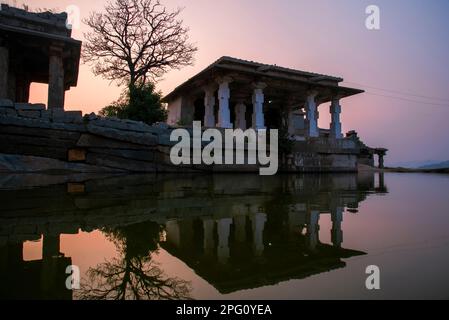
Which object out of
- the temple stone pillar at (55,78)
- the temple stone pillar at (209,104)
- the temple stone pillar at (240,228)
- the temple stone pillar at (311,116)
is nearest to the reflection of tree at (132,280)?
the temple stone pillar at (240,228)

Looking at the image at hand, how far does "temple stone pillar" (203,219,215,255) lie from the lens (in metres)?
1.88

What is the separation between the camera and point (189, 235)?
2254 millimetres

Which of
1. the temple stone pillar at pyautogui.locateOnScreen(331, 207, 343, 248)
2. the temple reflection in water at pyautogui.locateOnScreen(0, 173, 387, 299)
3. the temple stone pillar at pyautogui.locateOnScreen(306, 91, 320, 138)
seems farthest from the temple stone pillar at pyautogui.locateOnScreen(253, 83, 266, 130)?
the temple stone pillar at pyautogui.locateOnScreen(331, 207, 343, 248)

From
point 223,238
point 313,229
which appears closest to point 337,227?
point 313,229

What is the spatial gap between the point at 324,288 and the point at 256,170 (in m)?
10.8

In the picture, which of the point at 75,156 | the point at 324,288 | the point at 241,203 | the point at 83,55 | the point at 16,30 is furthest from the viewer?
the point at 83,55

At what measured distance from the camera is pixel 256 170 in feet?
39.6

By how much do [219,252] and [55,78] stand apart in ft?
38.0

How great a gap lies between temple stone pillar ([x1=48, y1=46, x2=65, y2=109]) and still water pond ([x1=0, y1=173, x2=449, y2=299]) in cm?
904

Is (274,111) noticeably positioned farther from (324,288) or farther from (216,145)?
(324,288)

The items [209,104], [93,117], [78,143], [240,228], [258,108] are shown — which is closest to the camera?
[240,228]

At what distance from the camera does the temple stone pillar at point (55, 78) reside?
35.8ft

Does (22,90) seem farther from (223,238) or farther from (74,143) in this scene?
(223,238)
